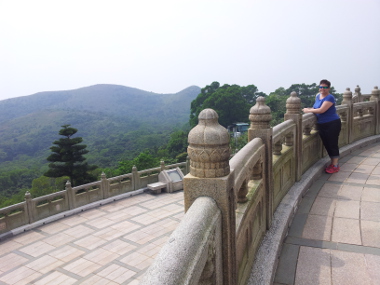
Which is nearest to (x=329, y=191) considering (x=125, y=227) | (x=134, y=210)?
(x=125, y=227)

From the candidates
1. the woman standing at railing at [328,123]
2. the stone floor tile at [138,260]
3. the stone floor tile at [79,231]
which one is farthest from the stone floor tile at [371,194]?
the stone floor tile at [79,231]

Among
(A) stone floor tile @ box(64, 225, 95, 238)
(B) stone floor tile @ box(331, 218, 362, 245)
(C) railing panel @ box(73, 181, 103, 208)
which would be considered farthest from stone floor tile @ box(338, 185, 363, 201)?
(C) railing panel @ box(73, 181, 103, 208)

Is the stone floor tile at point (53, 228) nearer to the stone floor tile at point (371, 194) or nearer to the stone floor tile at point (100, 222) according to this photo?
the stone floor tile at point (100, 222)

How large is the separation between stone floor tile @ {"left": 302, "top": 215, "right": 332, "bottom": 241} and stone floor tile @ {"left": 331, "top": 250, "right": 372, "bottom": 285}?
310mm

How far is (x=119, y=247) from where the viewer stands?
30.3 ft

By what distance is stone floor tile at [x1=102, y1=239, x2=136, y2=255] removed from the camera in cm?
899

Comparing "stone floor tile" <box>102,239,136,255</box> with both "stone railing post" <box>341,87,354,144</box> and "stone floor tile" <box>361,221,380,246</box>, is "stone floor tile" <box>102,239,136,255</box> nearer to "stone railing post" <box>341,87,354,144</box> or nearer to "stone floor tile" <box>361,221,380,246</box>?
"stone railing post" <box>341,87,354,144</box>

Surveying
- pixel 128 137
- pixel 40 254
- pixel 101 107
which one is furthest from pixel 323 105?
pixel 101 107

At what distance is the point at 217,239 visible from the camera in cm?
167

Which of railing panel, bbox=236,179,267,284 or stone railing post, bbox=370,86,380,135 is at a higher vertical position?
stone railing post, bbox=370,86,380,135

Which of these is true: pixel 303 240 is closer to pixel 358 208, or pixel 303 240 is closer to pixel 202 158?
pixel 358 208

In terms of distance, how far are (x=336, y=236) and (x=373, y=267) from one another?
0.58m

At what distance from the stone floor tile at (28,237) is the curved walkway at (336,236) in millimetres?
8965

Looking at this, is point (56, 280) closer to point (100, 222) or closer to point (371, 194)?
point (100, 222)
